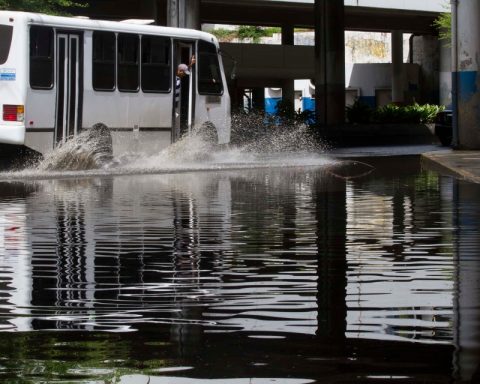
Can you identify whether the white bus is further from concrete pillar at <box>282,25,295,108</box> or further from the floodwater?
concrete pillar at <box>282,25,295,108</box>

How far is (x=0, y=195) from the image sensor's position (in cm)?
1802

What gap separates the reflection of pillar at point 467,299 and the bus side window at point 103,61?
12.5m

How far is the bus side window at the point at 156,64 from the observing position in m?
26.8

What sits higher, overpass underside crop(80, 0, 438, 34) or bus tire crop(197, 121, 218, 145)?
overpass underside crop(80, 0, 438, 34)

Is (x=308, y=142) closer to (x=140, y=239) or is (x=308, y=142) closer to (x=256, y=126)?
(x=256, y=126)

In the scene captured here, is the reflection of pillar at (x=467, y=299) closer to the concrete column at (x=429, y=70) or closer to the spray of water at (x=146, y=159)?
the spray of water at (x=146, y=159)

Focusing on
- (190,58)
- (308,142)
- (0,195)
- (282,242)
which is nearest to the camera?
(282,242)

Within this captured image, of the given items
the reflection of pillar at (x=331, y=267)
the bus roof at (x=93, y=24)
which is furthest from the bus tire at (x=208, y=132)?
the reflection of pillar at (x=331, y=267)

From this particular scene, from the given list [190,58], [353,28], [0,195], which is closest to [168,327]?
[0,195]

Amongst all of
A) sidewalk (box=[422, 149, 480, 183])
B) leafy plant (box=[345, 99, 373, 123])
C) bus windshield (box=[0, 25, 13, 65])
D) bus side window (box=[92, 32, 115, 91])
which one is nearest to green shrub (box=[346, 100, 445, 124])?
leafy plant (box=[345, 99, 373, 123])

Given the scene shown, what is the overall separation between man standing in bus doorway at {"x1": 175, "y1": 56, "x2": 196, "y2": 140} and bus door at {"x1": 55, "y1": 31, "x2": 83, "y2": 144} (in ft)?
9.94

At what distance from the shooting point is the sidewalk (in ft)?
72.4

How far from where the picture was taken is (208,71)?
94.2 feet

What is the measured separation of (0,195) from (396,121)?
34783mm
